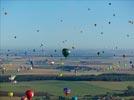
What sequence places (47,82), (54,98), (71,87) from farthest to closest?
(47,82), (71,87), (54,98)

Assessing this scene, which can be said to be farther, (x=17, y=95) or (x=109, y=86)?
(x=109, y=86)

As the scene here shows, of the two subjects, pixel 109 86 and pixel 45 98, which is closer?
pixel 45 98

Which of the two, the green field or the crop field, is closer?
the crop field

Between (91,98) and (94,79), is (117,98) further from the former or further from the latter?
(94,79)

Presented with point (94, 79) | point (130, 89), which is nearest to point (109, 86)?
point (130, 89)

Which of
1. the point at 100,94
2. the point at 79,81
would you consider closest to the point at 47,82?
the point at 79,81

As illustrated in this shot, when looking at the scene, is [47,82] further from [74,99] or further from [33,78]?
[74,99]

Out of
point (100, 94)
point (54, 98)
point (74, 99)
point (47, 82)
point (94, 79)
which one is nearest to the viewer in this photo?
point (74, 99)

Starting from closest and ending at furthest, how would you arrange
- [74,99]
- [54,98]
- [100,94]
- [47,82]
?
[74,99] < [54,98] < [100,94] < [47,82]

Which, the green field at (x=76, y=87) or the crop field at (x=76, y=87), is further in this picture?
the green field at (x=76, y=87)
